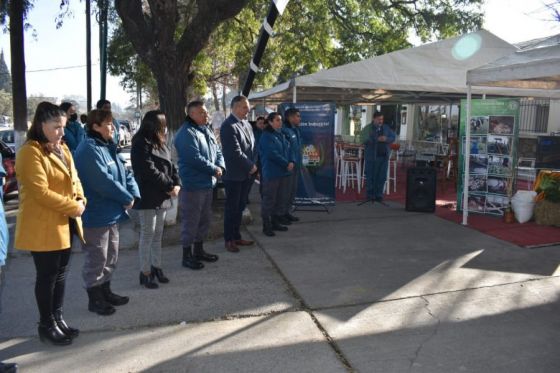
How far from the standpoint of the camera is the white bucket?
25.8ft

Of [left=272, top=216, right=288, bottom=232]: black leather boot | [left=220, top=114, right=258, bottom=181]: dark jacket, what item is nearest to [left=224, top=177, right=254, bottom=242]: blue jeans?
[left=220, top=114, right=258, bottom=181]: dark jacket

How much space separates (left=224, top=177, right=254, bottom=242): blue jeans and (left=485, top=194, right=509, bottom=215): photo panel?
458cm

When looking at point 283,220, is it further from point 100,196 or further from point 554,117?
point 554,117

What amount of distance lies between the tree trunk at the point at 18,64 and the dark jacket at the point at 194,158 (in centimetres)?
516

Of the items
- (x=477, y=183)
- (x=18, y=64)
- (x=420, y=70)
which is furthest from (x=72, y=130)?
(x=477, y=183)

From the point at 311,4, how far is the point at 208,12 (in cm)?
835

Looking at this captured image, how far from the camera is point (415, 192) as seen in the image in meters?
9.00

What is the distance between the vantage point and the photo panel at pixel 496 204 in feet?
27.0

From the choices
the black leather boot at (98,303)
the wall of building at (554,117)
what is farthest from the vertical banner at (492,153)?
the wall of building at (554,117)

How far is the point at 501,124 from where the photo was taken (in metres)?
7.98

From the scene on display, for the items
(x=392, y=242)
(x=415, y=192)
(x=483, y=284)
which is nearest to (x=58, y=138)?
(x=483, y=284)

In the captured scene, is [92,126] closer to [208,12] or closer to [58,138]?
[58,138]

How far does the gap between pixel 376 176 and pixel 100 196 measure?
6.96 m

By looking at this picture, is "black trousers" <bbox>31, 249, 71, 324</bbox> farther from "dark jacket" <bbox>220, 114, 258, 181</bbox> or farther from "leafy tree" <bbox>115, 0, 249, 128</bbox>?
"leafy tree" <bbox>115, 0, 249, 128</bbox>
